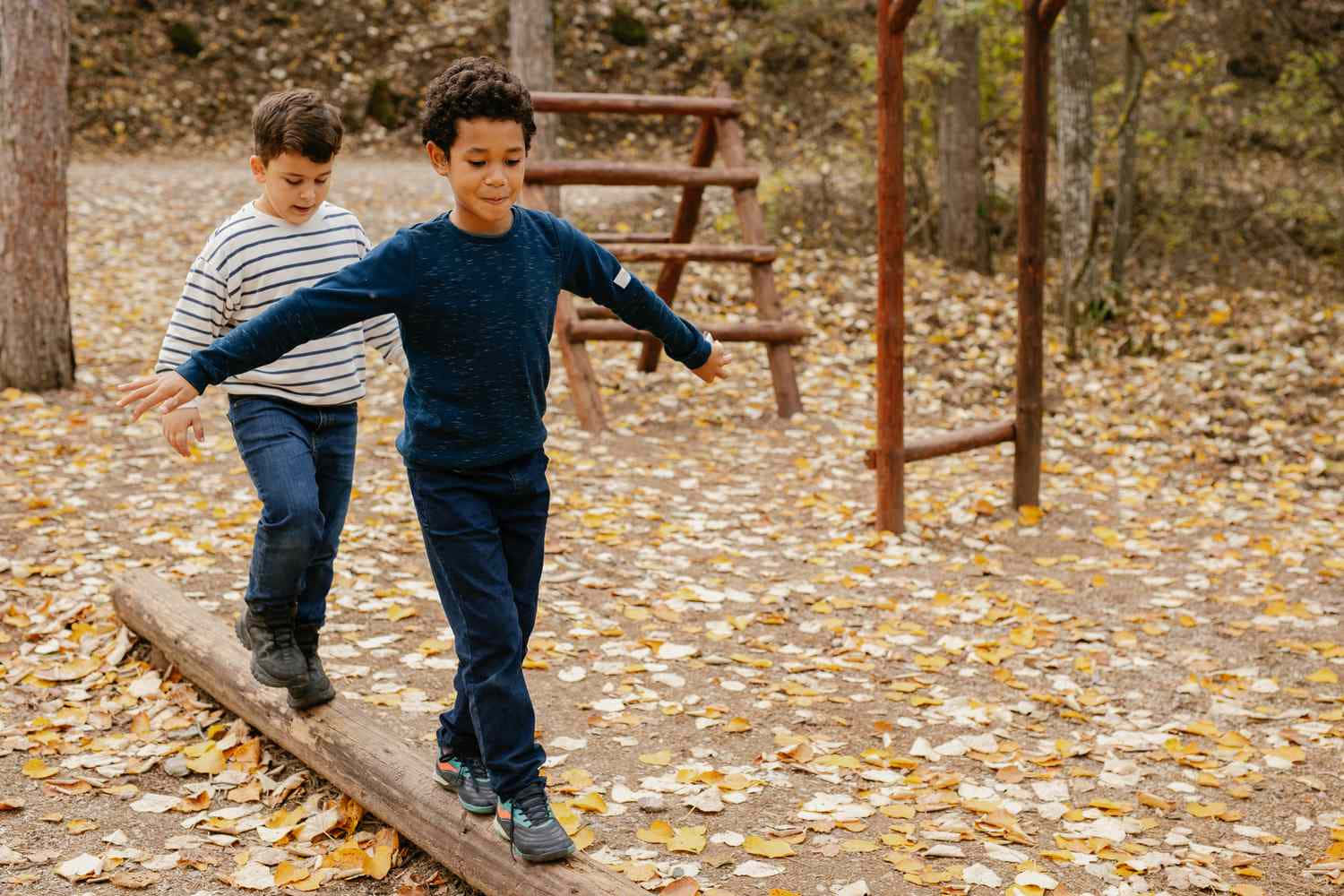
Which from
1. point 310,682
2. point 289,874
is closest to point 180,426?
point 310,682

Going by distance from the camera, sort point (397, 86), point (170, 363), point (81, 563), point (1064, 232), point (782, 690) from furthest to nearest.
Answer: point (397, 86) < point (1064, 232) < point (81, 563) < point (782, 690) < point (170, 363)

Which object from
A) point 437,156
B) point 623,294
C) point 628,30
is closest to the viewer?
point 437,156

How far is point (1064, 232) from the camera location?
9031 mm

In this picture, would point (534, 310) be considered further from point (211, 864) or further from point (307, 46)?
point (307, 46)

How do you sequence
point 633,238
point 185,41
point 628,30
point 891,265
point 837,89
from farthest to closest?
point 628,30
point 185,41
point 837,89
point 633,238
point 891,265

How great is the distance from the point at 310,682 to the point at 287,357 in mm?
875

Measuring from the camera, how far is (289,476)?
3.06 m

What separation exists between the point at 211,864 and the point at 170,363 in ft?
3.93

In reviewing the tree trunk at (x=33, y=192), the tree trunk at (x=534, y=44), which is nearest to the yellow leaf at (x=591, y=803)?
the tree trunk at (x=33, y=192)

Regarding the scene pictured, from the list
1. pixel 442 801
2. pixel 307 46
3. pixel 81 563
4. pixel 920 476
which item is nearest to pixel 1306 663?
pixel 920 476

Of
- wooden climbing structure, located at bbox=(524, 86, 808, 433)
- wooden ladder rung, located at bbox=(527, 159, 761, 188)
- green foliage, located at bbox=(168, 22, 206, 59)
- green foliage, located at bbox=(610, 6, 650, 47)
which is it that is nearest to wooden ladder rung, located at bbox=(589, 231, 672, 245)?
wooden climbing structure, located at bbox=(524, 86, 808, 433)

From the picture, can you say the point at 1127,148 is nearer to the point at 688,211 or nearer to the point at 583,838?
the point at 688,211

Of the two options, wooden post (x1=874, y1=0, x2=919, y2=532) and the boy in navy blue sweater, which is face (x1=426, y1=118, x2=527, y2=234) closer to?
the boy in navy blue sweater

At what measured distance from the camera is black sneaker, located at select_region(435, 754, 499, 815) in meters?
2.82
